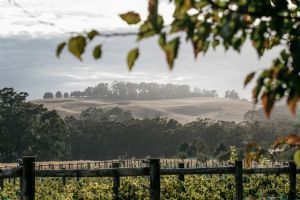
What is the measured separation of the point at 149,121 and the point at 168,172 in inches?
3432

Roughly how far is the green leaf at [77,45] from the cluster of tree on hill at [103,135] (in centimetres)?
6949

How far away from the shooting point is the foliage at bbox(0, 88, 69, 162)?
7719 cm

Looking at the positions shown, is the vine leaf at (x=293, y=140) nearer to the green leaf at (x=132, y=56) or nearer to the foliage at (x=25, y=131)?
the green leaf at (x=132, y=56)

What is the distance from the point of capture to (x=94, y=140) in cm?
9250

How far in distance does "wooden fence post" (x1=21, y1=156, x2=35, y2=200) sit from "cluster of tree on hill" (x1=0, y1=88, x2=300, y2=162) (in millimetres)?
64118

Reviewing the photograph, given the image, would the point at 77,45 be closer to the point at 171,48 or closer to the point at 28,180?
the point at 171,48

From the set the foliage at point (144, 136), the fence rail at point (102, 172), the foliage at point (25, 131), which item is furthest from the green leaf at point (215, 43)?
the foliage at point (144, 136)

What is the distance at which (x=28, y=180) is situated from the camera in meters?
7.91

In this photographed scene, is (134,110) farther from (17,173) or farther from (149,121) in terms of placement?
(17,173)

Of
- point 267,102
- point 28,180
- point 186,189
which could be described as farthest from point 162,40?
point 186,189

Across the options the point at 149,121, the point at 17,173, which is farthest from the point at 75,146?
the point at 17,173

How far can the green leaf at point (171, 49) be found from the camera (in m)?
2.49

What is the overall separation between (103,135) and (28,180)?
86.1 metres

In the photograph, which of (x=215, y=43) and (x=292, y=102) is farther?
(x=215, y=43)
